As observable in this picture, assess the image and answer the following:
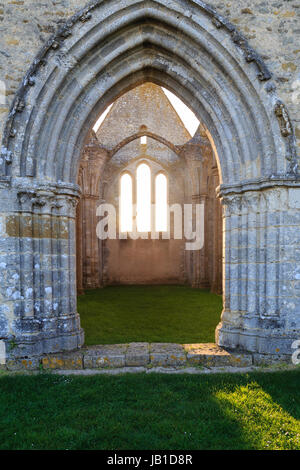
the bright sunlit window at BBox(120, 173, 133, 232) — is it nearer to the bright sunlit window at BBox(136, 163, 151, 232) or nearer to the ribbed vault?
the bright sunlit window at BBox(136, 163, 151, 232)

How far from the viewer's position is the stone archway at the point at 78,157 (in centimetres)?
403

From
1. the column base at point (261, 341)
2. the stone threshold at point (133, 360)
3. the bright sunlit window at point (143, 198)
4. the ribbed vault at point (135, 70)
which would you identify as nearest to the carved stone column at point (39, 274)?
the stone threshold at point (133, 360)

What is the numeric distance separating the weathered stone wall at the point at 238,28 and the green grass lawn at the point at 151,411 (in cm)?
326

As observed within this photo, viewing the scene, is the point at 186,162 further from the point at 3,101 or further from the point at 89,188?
the point at 3,101

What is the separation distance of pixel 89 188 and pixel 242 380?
10.5m

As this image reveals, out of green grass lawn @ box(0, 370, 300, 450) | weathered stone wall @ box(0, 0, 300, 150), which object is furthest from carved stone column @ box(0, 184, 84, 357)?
weathered stone wall @ box(0, 0, 300, 150)

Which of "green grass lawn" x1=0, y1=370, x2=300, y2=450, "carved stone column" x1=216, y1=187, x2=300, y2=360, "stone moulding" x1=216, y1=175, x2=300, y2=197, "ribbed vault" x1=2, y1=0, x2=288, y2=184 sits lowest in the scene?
"green grass lawn" x1=0, y1=370, x2=300, y2=450

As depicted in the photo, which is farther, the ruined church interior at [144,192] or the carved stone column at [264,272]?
the ruined church interior at [144,192]

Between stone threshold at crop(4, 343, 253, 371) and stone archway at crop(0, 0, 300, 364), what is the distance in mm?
178

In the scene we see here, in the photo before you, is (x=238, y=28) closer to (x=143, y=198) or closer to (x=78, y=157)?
(x=78, y=157)

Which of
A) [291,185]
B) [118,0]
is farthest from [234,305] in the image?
[118,0]

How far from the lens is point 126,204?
15.0m

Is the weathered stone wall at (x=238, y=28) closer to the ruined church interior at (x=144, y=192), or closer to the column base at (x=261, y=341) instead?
the column base at (x=261, y=341)

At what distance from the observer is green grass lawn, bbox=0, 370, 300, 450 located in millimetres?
2461
